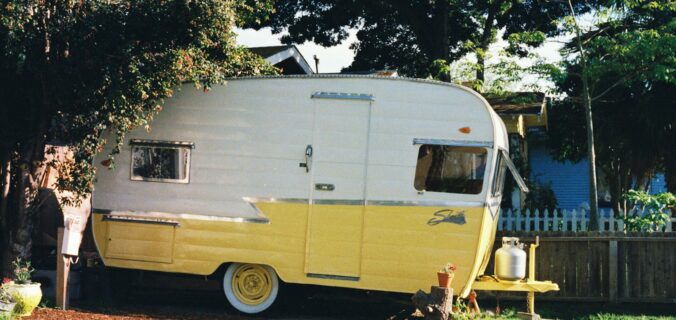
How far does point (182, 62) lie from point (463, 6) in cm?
1133

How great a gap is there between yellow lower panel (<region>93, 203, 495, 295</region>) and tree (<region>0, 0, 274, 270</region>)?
166 centimetres

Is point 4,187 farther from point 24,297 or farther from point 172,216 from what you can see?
point 172,216

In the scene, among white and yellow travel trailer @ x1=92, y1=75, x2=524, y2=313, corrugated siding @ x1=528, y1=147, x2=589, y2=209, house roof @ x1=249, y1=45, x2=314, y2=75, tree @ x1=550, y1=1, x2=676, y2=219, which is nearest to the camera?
white and yellow travel trailer @ x1=92, y1=75, x2=524, y2=313

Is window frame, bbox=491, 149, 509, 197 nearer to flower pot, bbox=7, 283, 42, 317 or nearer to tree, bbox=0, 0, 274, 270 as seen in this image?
tree, bbox=0, 0, 274, 270

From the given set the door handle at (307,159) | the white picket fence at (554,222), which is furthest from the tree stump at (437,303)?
the white picket fence at (554,222)

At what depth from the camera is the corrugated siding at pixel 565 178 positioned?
71.8 feet

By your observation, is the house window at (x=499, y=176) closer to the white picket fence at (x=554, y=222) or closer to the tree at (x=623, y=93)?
the white picket fence at (x=554, y=222)

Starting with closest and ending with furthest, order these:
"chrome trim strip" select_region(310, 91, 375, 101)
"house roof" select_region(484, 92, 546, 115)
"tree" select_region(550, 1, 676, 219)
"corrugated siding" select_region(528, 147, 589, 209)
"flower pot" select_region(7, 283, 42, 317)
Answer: "flower pot" select_region(7, 283, 42, 317)
"chrome trim strip" select_region(310, 91, 375, 101)
"tree" select_region(550, 1, 676, 219)
"house roof" select_region(484, 92, 546, 115)
"corrugated siding" select_region(528, 147, 589, 209)

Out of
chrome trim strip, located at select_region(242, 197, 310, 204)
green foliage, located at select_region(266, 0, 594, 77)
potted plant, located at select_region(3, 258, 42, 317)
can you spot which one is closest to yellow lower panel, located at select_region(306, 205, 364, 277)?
chrome trim strip, located at select_region(242, 197, 310, 204)

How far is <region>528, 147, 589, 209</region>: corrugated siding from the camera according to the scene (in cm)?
2188

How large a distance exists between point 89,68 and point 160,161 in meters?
1.56

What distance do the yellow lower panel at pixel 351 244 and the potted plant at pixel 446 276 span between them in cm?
36

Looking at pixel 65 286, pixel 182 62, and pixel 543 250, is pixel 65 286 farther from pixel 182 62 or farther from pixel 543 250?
pixel 543 250

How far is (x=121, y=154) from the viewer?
9.96 m
